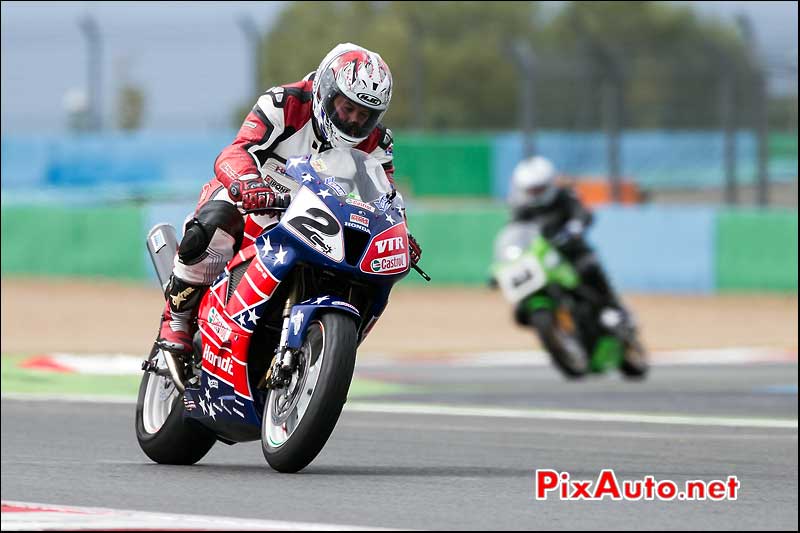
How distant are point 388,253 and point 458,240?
1508 centimetres

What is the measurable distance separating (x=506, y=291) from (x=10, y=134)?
2087 cm

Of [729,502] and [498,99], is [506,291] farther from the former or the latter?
[498,99]

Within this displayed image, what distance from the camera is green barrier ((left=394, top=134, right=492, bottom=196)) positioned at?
33.7 metres

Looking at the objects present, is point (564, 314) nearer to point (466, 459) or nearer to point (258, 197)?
point (466, 459)

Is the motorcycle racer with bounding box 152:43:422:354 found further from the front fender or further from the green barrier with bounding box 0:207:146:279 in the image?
the green barrier with bounding box 0:207:146:279

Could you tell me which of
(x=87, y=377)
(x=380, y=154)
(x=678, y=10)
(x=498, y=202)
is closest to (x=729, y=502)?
(x=380, y=154)

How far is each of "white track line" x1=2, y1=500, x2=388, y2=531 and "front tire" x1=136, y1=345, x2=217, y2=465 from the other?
1.41 metres

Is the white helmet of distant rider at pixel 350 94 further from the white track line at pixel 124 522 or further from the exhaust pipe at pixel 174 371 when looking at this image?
the white track line at pixel 124 522

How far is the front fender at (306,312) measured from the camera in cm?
639

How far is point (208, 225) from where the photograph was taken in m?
6.91

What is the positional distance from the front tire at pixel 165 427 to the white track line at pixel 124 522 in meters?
1.41

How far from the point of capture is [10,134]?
33281mm

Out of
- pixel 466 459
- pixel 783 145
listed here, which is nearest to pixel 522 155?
pixel 783 145

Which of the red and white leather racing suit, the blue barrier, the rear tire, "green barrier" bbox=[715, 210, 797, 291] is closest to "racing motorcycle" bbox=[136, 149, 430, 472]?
the red and white leather racing suit
